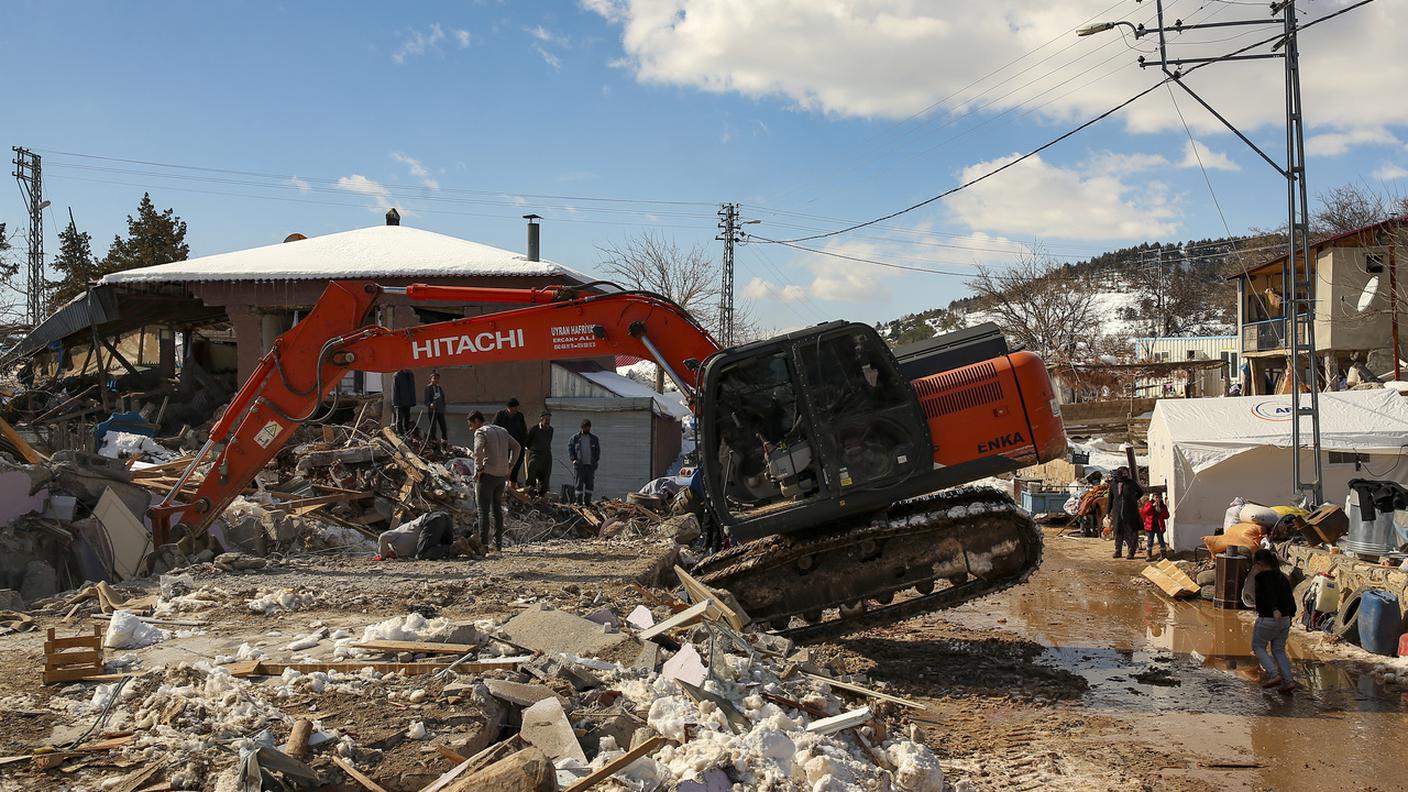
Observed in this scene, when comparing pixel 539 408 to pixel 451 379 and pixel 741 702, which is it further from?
pixel 741 702

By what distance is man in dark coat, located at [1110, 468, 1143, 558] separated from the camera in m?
17.3

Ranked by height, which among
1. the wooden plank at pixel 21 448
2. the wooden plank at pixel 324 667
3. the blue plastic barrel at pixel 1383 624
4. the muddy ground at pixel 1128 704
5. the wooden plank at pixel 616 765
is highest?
the wooden plank at pixel 21 448

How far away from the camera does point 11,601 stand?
910 cm

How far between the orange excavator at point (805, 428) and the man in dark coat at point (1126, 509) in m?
8.61

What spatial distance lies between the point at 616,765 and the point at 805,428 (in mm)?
4245

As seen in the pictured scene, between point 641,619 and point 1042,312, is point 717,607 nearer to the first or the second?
point 641,619

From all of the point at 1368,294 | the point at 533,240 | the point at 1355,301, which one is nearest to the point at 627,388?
the point at 533,240

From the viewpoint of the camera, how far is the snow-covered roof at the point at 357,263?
72.7ft

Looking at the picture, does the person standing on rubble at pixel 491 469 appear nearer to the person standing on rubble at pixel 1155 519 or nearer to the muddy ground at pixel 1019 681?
the muddy ground at pixel 1019 681

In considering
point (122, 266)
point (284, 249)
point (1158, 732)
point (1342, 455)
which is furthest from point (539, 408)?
point (122, 266)

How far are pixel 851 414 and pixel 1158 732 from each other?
11.0 feet

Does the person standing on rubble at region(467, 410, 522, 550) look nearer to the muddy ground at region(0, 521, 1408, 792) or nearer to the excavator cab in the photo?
the muddy ground at region(0, 521, 1408, 792)

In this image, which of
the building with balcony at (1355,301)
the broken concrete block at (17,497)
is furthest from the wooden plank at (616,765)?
the building with balcony at (1355,301)

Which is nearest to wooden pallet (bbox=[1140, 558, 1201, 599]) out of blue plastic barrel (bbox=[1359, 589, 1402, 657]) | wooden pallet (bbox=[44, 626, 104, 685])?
blue plastic barrel (bbox=[1359, 589, 1402, 657])
